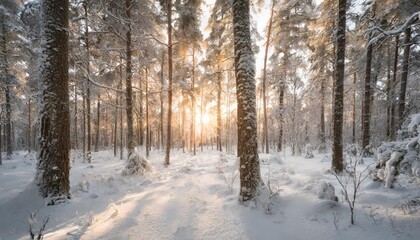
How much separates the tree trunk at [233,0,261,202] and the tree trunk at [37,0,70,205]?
4524mm

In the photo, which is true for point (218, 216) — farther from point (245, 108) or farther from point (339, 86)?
point (339, 86)

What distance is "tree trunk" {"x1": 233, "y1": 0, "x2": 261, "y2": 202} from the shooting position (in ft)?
17.3

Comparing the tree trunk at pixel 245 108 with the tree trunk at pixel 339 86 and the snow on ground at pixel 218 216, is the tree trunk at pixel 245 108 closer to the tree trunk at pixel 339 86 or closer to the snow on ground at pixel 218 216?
A: the snow on ground at pixel 218 216

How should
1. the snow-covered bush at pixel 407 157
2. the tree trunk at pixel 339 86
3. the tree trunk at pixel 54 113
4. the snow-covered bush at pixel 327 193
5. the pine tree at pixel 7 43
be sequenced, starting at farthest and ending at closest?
the pine tree at pixel 7 43, the tree trunk at pixel 339 86, the tree trunk at pixel 54 113, the snow-covered bush at pixel 327 193, the snow-covered bush at pixel 407 157

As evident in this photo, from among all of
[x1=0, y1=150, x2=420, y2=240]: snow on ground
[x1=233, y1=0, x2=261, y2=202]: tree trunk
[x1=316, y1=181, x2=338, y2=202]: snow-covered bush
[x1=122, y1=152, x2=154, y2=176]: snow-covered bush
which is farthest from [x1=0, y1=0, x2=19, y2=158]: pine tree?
[x1=316, y1=181, x2=338, y2=202]: snow-covered bush

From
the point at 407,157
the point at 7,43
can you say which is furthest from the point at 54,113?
the point at 7,43

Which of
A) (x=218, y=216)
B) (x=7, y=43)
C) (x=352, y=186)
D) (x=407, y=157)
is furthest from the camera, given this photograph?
(x=7, y=43)

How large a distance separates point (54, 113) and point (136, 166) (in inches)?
179

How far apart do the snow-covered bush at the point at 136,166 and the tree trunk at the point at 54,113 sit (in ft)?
12.1

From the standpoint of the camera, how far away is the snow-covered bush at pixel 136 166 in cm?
956

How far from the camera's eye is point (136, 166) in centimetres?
962

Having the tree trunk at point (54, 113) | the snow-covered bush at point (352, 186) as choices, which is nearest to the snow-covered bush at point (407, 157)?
the snow-covered bush at point (352, 186)

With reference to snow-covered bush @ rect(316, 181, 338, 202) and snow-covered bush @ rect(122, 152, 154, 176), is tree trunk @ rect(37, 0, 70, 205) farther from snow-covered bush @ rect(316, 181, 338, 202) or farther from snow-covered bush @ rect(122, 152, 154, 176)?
snow-covered bush @ rect(316, 181, 338, 202)

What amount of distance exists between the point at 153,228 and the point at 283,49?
17177mm
